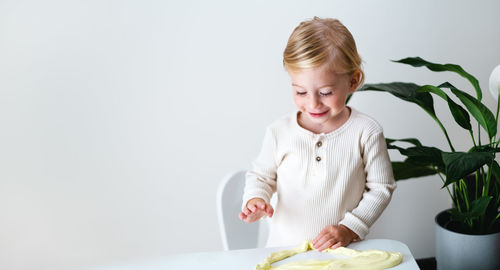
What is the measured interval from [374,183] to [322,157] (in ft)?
0.46

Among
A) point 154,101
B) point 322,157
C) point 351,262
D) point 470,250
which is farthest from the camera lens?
point 154,101

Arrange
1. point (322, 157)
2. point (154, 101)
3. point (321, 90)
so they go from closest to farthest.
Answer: point (321, 90)
point (322, 157)
point (154, 101)

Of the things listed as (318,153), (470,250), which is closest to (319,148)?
(318,153)

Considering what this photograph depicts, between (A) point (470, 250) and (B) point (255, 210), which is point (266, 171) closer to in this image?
(B) point (255, 210)

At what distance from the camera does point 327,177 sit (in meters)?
1.28

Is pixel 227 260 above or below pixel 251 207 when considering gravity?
below

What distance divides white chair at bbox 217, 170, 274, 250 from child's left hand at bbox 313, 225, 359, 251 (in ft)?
1.40

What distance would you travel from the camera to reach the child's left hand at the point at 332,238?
1146mm

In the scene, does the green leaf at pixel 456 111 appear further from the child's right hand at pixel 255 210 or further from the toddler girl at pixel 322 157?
the child's right hand at pixel 255 210

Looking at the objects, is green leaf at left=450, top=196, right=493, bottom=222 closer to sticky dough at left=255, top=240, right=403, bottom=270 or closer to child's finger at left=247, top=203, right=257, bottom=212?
sticky dough at left=255, top=240, right=403, bottom=270

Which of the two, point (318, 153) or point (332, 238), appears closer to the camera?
point (332, 238)

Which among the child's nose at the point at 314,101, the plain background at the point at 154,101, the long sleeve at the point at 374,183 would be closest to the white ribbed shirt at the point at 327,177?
the long sleeve at the point at 374,183

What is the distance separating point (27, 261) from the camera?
181 centimetres

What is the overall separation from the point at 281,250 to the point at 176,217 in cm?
81
